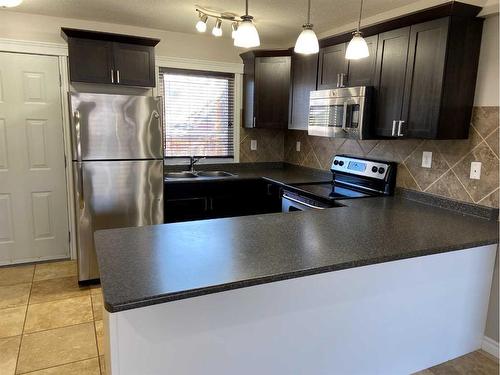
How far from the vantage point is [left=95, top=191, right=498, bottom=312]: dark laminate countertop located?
1322mm

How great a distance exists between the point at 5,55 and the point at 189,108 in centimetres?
170

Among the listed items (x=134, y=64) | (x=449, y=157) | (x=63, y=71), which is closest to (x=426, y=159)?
(x=449, y=157)

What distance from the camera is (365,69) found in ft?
9.14

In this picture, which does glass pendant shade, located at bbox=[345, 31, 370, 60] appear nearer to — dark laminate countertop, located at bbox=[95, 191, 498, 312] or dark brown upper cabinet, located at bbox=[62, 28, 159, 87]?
dark laminate countertop, located at bbox=[95, 191, 498, 312]

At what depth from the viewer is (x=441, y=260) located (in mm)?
1997

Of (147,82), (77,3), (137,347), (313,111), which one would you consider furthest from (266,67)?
(137,347)

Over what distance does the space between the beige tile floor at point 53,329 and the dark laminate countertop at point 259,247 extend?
85 cm

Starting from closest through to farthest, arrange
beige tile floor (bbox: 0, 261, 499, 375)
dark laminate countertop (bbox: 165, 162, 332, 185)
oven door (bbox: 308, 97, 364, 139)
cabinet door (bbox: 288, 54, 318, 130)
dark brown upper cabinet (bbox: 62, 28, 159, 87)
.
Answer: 1. beige tile floor (bbox: 0, 261, 499, 375)
2. oven door (bbox: 308, 97, 364, 139)
3. dark brown upper cabinet (bbox: 62, 28, 159, 87)
4. cabinet door (bbox: 288, 54, 318, 130)
5. dark laminate countertop (bbox: 165, 162, 332, 185)

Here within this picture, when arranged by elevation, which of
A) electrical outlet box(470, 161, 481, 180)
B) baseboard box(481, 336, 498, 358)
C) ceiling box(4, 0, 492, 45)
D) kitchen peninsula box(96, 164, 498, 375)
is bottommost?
baseboard box(481, 336, 498, 358)

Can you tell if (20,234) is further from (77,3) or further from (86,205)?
(77,3)

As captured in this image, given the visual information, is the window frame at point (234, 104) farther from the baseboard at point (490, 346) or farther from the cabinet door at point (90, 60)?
the baseboard at point (490, 346)

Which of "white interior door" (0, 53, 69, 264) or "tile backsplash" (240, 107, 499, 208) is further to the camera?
"white interior door" (0, 53, 69, 264)

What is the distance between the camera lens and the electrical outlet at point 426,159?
105 inches

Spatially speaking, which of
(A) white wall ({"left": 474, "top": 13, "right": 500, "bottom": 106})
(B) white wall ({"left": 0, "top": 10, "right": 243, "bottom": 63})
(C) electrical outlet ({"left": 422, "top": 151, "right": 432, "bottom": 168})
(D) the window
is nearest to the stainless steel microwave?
(C) electrical outlet ({"left": 422, "top": 151, "right": 432, "bottom": 168})
